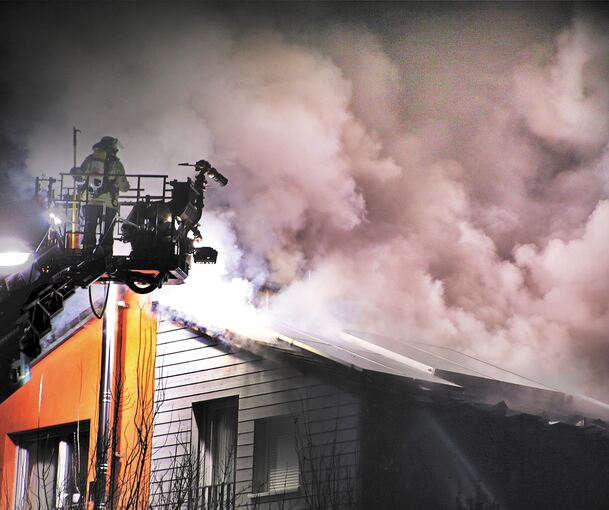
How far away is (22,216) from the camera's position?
14438 mm

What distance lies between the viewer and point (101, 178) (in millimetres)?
15609

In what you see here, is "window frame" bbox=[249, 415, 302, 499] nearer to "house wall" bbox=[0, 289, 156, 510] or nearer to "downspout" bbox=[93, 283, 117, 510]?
"house wall" bbox=[0, 289, 156, 510]

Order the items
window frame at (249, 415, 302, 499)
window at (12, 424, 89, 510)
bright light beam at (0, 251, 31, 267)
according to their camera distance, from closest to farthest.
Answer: bright light beam at (0, 251, 31, 267)
window frame at (249, 415, 302, 499)
window at (12, 424, 89, 510)

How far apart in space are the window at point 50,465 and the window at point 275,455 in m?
3.28

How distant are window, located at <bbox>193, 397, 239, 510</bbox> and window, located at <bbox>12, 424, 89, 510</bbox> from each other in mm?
2141

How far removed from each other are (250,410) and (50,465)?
442 cm

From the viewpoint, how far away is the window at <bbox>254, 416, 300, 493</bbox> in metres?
15.3

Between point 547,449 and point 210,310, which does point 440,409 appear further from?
point 210,310

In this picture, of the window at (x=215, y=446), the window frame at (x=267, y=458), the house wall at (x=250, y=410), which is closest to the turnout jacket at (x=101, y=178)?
the house wall at (x=250, y=410)

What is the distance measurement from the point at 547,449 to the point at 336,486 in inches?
141

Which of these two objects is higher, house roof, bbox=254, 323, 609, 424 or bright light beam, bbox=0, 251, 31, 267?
bright light beam, bbox=0, 251, 31, 267

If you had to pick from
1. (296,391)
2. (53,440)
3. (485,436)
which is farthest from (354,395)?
(53,440)

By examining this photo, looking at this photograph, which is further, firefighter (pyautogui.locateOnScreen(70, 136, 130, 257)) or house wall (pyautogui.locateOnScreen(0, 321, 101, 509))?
house wall (pyautogui.locateOnScreen(0, 321, 101, 509))

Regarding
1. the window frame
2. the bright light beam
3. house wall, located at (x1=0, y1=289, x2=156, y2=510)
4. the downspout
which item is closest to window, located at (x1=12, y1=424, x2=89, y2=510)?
house wall, located at (x1=0, y1=289, x2=156, y2=510)
